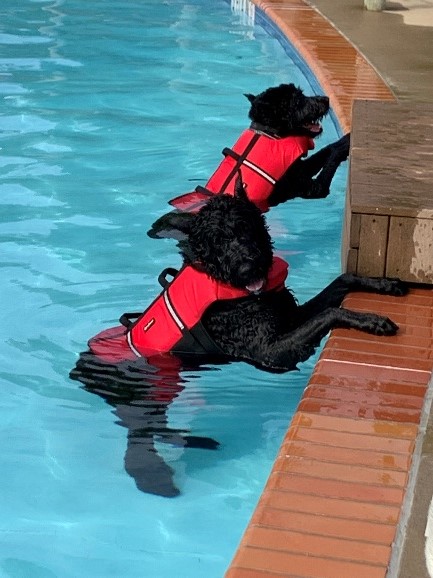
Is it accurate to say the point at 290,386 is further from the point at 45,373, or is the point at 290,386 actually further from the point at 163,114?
the point at 163,114

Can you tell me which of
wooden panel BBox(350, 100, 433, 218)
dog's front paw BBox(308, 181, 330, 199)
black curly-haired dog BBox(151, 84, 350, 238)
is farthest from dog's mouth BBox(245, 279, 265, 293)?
dog's front paw BBox(308, 181, 330, 199)

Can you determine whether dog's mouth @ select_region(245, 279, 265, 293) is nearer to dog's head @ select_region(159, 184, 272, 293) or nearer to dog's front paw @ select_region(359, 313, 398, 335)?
dog's head @ select_region(159, 184, 272, 293)

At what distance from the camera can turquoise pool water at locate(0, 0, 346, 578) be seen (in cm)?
407

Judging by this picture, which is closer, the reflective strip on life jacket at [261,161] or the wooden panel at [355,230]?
the wooden panel at [355,230]

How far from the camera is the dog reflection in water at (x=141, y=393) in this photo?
436 cm

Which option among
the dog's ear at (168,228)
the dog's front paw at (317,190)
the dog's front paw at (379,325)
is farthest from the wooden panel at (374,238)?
the dog's front paw at (317,190)

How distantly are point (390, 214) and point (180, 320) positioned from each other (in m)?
0.96

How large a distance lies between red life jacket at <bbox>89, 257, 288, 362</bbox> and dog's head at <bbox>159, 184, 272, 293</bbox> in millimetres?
66

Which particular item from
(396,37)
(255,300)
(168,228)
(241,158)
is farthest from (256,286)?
(396,37)

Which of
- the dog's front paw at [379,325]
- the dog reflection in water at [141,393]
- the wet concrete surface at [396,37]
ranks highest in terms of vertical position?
the dog's front paw at [379,325]

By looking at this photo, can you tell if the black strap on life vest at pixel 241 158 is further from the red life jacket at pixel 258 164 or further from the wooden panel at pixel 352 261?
the wooden panel at pixel 352 261

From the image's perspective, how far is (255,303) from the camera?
4.43 metres

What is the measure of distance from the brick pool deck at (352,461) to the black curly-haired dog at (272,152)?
6.20 ft

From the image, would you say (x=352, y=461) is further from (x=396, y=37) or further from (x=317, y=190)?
(x=396, y=37)
